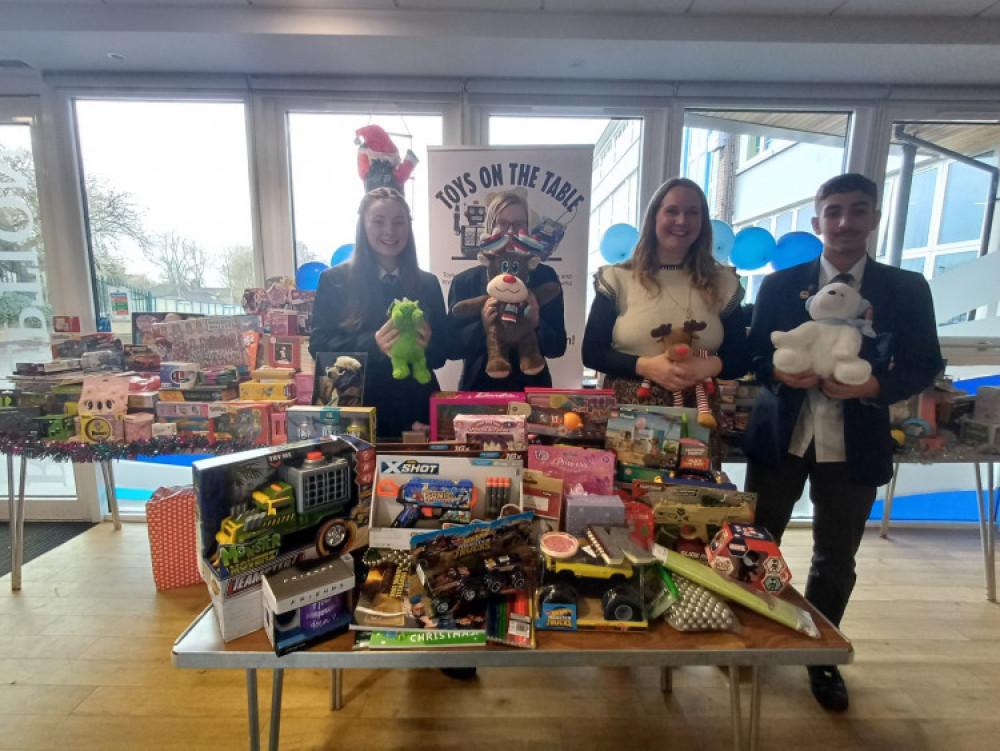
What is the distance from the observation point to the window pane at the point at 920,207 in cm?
265

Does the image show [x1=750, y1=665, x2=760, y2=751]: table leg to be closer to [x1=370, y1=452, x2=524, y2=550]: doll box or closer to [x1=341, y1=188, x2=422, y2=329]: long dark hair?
[x1=370, y1=452, x2=524, y2=550]: doll box

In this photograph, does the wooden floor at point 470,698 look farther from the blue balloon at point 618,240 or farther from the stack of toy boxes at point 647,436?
the blue balloon at point 618,240

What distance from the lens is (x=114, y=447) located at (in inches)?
72.9

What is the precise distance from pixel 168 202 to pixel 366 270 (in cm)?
189

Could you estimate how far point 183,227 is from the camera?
2.67 m

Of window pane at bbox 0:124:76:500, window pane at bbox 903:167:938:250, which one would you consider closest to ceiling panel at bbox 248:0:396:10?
window pane at bbox 0:124:76:500

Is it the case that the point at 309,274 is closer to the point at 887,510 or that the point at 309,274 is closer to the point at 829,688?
the point at 829,688

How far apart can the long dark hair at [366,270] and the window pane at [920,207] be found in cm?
289

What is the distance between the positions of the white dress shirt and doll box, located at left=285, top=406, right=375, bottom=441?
135 centimetres

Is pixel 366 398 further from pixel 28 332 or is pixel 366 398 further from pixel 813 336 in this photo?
pixel 28 332

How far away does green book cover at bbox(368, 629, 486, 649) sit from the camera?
32.4 inches

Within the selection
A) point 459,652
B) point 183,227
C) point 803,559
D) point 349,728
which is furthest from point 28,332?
point 803,559

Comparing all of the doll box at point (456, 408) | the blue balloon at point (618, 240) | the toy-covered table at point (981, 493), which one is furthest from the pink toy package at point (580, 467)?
the toy-covered table at point (981, 493)

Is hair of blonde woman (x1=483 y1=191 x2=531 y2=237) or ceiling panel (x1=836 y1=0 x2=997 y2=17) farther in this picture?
ceiling panel (x1=836 y1=0 x2=997 y2=17)
